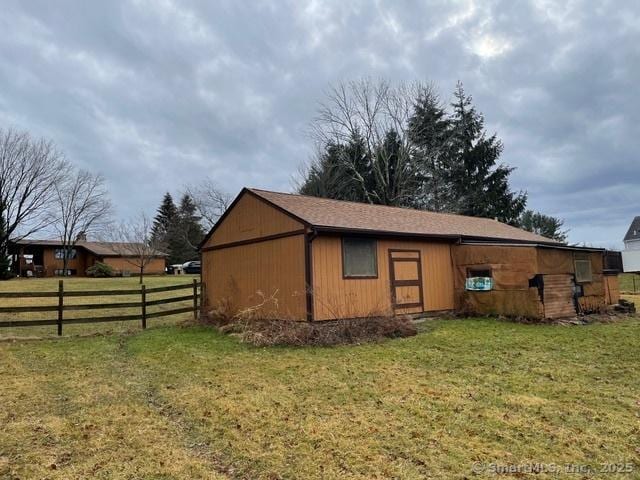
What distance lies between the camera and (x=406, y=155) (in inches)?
1235

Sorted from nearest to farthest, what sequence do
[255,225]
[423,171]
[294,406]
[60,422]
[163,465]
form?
[163,465]
[60,422]
[294,406]
[255,225]
[423,171]

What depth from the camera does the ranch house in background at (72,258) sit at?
34.4 metres

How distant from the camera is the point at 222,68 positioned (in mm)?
15492

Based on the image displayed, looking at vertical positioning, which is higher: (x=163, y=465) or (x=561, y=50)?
(x=561, y=50)

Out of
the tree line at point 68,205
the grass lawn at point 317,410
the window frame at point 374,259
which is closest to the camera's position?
the grass lawn at point 317,410

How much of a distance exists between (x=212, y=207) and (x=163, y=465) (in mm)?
35876

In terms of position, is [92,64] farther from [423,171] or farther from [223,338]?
[423,171]

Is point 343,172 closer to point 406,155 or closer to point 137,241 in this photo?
point 406,155

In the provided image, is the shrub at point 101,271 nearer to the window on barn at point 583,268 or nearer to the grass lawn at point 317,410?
the grass lawn at point 317,410

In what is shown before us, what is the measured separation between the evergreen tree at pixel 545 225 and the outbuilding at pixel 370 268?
1061 inches

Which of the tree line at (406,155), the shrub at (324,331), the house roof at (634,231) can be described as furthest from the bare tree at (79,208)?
the house roof at (634,231)

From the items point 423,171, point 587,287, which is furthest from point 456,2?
point 423,171

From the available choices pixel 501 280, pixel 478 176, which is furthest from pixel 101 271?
pixel 478 176

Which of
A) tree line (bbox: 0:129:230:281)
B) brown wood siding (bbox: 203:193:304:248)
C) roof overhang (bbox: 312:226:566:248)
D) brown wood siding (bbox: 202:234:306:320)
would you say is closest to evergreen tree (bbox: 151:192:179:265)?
tree line (bbox: 0:129:230:281)
